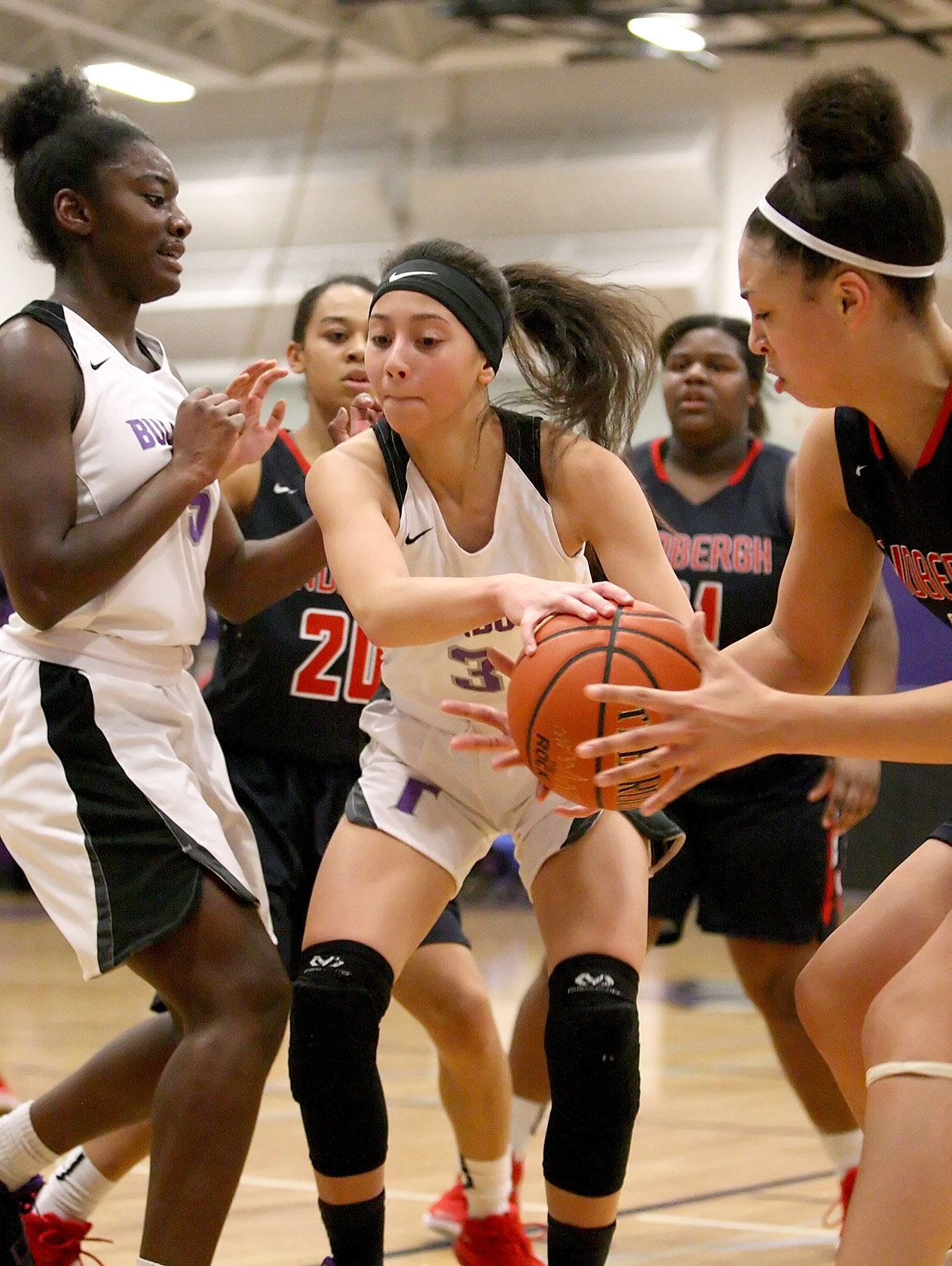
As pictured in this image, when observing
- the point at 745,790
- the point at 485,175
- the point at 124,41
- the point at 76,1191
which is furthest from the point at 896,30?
the point at 76,1191

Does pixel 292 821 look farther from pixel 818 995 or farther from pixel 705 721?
pixel 705 721

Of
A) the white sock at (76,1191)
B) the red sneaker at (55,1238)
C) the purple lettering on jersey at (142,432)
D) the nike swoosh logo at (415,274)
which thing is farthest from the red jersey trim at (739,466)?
the red sneaker at (55,1238)

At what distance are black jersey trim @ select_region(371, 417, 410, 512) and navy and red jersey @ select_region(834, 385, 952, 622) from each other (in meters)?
0.80

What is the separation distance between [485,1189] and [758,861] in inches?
45.8

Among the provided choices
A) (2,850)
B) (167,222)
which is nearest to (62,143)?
(167,222)

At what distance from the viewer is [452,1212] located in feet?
12.2

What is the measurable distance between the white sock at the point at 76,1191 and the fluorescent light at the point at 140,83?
9.96 meters

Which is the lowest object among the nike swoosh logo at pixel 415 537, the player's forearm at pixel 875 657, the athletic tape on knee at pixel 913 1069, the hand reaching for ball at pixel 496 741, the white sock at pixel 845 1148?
the white sock at pixel 845 1148

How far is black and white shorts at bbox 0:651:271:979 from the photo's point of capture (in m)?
2.63

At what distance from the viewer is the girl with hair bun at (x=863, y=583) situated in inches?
81.0

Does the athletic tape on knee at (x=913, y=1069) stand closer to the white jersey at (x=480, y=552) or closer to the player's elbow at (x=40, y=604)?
the white jersey at (x=480, y=552)

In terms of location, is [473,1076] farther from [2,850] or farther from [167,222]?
[2,850]

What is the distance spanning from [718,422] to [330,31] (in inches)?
387

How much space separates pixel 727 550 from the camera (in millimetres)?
4449
